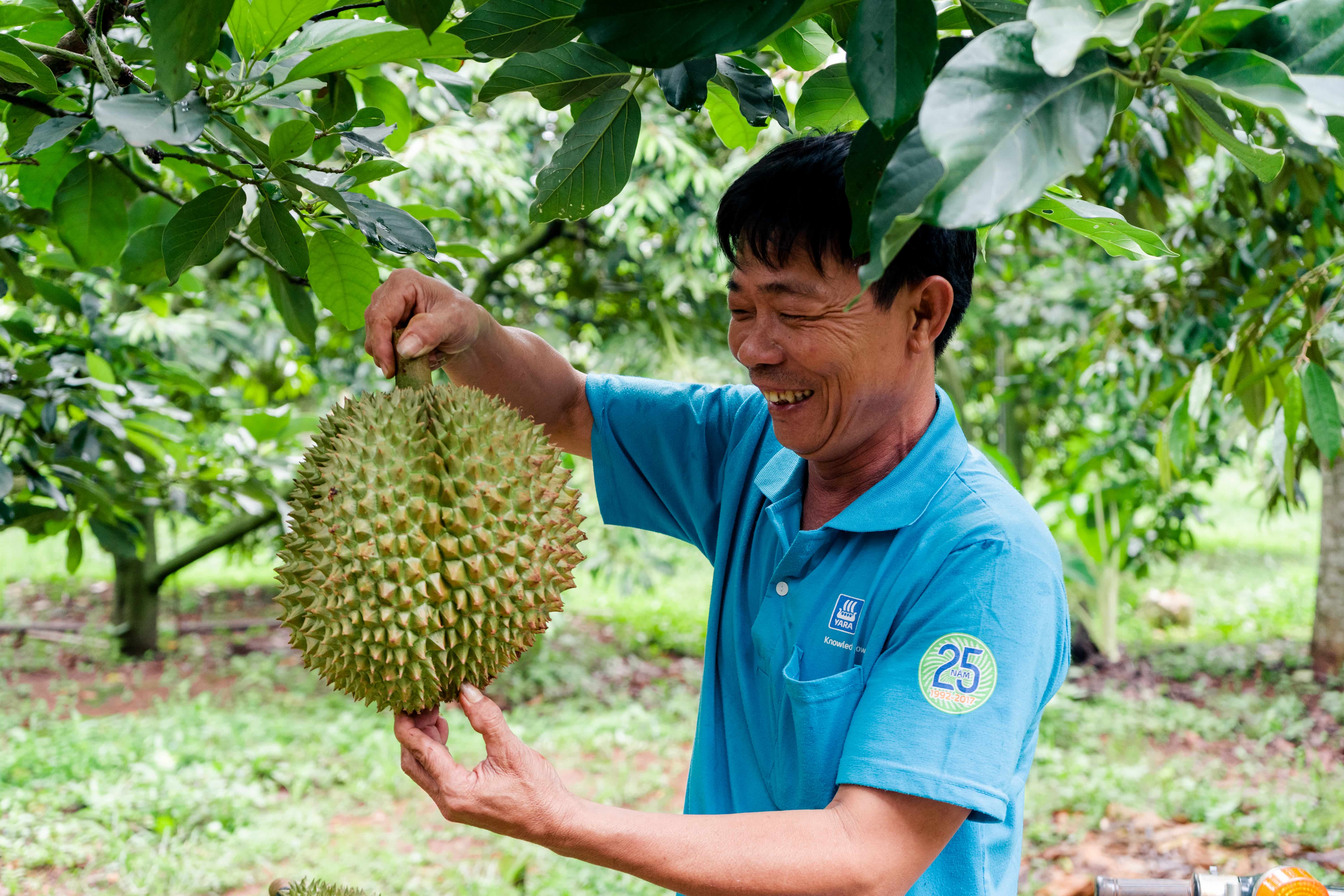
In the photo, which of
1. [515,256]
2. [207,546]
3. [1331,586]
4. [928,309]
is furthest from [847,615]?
[1331,586]

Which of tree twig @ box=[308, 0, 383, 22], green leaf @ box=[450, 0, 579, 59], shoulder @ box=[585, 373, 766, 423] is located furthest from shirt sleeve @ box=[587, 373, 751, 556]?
green leaf @ box=[450, 0, 579, 59]

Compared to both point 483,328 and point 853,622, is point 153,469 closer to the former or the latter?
point 483,328

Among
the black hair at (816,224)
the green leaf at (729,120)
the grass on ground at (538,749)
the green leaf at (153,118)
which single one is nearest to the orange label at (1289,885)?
the black hair at (816,224)

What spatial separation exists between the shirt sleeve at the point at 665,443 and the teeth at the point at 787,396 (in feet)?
1.04

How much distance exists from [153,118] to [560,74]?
0.37m

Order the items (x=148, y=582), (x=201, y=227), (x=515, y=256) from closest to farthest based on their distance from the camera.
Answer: (x=201, y=227) → (x=515, y=256) → (x=148, y=582)

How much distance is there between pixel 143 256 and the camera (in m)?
1.42

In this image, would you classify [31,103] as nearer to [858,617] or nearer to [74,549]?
[858,617]

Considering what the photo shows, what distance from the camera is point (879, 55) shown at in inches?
26.0

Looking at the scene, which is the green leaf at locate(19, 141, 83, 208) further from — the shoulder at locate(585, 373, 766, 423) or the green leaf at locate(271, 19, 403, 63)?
the shoulder at locate(585, 373, 766, 423)

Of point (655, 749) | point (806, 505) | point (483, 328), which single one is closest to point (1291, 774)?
point (655, 749)

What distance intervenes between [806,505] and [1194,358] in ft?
9.45

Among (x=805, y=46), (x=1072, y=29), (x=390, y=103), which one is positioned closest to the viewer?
(x=1072, y=29)

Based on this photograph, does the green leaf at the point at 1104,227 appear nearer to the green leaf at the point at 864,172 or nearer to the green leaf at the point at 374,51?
the green leaf at the point at 864,172
